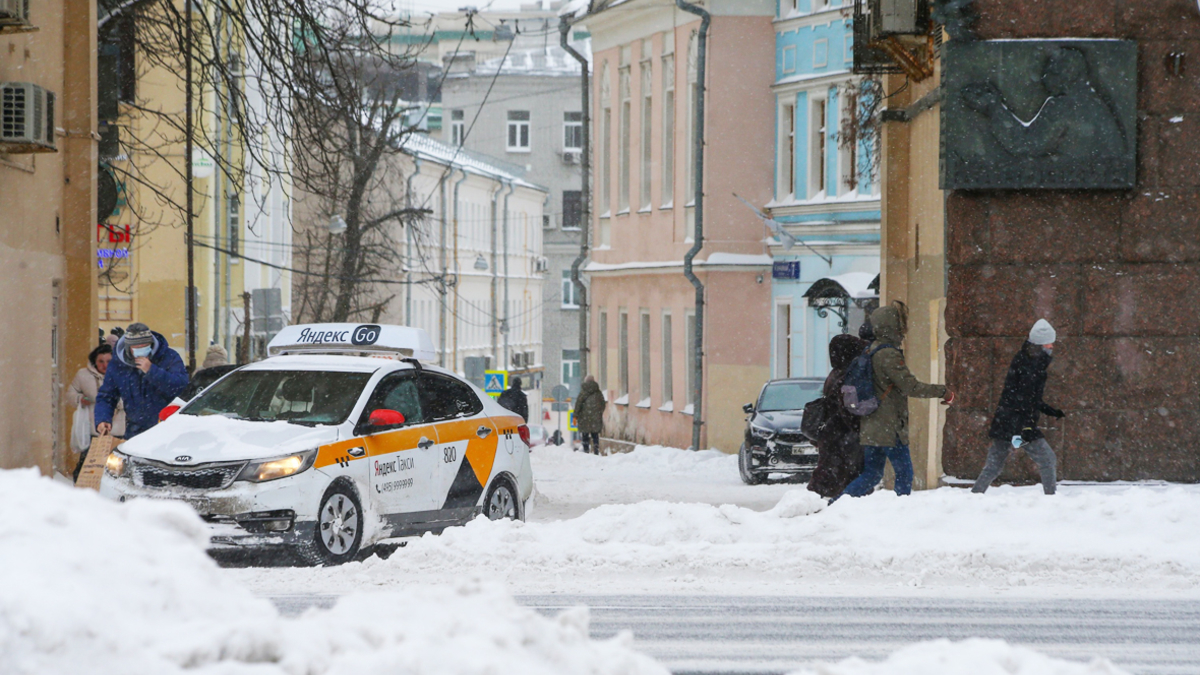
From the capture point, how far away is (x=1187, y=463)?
42.9 feet

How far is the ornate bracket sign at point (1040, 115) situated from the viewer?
13.0 meters

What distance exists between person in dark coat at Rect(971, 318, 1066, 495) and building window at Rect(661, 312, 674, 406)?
20500 millimetres

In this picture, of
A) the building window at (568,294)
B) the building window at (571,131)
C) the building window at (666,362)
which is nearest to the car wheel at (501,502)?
the building window at (666,362)

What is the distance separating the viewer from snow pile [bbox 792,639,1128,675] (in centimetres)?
486

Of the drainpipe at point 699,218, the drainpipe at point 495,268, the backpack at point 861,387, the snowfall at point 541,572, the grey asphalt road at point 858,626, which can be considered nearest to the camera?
the snowfall at point 541,572

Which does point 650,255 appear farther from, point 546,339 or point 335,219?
point 546,339

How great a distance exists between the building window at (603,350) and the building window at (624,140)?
2.95 metres

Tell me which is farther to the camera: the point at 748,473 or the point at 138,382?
the point at 748,473

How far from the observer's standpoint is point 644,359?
3394 cm

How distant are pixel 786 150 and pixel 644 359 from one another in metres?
6.37

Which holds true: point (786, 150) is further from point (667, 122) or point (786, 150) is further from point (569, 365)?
point (569, 365)

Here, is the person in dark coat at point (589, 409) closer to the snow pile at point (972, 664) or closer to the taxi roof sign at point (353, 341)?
the taxi roof sign at point (353, 341)

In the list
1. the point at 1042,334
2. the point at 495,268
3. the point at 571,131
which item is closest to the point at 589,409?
the point at 1042,334

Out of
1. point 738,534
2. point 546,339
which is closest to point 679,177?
point 738,534
